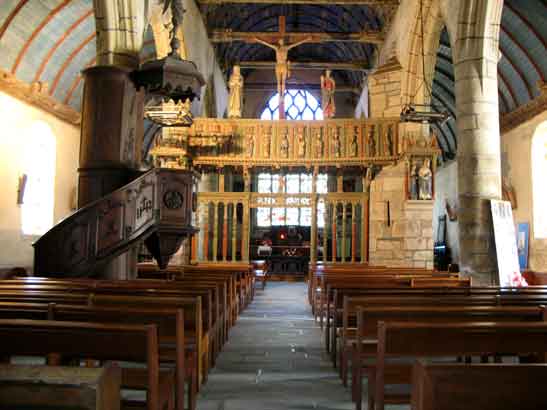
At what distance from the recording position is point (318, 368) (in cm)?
436

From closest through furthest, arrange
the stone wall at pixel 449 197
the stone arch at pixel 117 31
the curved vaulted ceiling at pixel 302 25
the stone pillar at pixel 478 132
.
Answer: the stone pillar at pixel 478 132, the stone arch at pixel 117 31, the stone wall at pixel 449 197, the curved vaulted ceiling at pixel 302 25

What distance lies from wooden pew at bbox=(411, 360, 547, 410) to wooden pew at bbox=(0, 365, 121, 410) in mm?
689

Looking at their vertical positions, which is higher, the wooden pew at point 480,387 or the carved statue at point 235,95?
the carved statue at point 235,95

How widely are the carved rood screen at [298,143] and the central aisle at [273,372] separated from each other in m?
5.71

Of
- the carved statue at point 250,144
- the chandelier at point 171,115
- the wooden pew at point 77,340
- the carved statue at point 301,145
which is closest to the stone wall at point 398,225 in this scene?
the carved statue at point 301,145

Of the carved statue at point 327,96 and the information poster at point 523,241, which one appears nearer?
the information poster at point 523,241

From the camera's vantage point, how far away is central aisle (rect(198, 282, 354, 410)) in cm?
336

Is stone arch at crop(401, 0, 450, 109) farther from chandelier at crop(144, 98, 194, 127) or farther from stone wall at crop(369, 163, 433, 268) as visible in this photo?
chandelier at crop(144, 98, 194, 127)

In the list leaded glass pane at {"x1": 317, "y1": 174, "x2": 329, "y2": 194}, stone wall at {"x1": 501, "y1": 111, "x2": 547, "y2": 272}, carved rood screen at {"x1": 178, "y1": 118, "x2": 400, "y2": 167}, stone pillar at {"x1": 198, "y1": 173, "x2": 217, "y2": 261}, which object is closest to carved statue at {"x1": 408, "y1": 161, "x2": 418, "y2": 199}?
carved rood screen at {"x1": 178, "y1": 118, "x2": 400, "y2": 167}

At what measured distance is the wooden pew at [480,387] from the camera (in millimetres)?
1202

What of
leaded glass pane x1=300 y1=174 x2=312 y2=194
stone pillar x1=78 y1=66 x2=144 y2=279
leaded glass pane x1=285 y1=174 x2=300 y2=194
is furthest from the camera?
leaded glass pane x1=285 y1=174 x2=300 y2=194

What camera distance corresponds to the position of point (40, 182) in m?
12.4

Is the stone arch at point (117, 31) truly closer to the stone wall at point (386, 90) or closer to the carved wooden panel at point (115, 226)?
the carved wooden panel at point (115, 226)

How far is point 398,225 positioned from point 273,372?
26.8 ft
